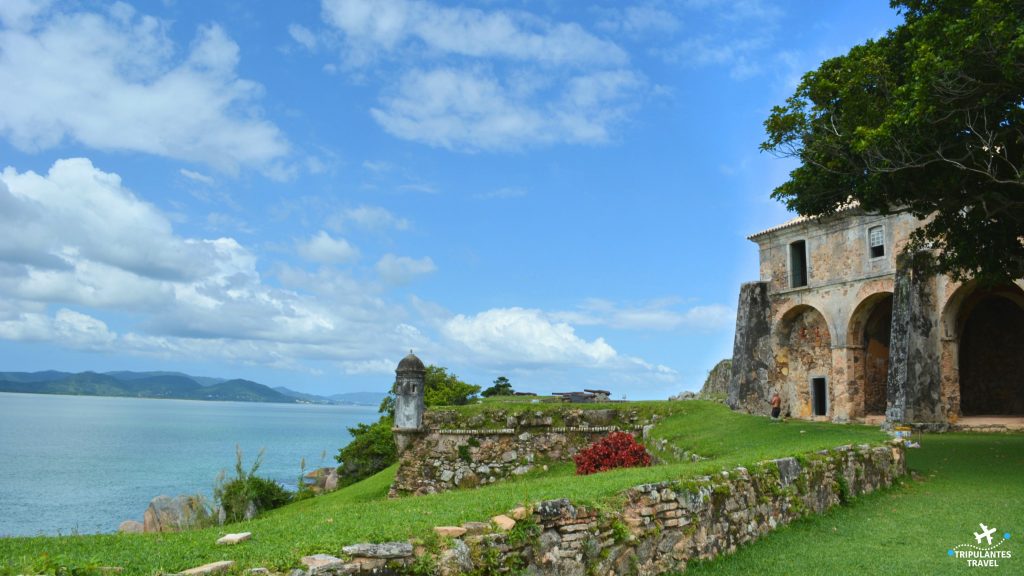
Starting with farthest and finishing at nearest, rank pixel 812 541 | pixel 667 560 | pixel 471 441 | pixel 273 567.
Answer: pixel 471 441
pixel 812 541
pixel 667 560
pixel 273 567

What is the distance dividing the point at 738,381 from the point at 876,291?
23.8 feet

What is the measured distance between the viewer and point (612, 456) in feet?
56.0

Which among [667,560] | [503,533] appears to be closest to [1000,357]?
[667,560]

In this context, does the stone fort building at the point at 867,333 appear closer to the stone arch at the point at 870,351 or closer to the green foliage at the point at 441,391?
the stone arch at the point at 870,351

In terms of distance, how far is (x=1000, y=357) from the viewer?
1224 inches

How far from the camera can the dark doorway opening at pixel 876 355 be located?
31.1 m

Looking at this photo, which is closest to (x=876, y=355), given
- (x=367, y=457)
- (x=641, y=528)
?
(x=367, y=457)

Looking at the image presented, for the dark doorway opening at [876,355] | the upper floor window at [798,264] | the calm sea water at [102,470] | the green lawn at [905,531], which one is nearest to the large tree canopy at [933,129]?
the green lawn at [905,531]

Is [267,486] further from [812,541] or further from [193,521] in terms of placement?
[812,541]

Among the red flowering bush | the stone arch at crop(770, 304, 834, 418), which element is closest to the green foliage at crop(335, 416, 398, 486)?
the stone arch at crop(770, 304, 834, 418)

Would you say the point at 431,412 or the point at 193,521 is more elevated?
the point at 431,412

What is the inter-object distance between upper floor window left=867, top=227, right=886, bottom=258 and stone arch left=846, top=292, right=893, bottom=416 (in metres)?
1.77

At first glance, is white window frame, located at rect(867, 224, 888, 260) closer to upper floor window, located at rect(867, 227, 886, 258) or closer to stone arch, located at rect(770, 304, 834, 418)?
upper floor window, located at rect(867, 227, 886, 258)

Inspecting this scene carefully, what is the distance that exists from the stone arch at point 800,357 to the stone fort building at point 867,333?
49 millimetres
